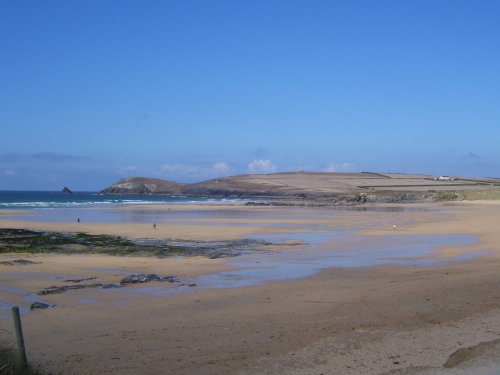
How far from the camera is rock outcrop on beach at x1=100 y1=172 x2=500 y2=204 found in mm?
111812

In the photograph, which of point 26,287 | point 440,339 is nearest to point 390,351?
point 440,339

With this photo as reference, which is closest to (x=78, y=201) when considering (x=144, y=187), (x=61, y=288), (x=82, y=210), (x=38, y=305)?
(x=82, y=210)

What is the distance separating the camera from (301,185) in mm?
130125

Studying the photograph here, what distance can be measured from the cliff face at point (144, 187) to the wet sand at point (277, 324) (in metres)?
134

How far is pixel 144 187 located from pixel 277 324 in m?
146

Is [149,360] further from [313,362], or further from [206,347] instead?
[313,362]

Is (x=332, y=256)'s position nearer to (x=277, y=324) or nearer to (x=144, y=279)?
(x=144, y=279)

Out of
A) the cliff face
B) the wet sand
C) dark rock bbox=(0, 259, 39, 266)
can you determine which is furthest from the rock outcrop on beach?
the wet sand

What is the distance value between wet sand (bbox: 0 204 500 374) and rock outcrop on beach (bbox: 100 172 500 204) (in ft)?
290

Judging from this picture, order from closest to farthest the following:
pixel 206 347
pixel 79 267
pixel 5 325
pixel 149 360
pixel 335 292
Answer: pixel 149 360, pixel 206 347, pixel 5 325, pixel 335 292, pixel 79 267

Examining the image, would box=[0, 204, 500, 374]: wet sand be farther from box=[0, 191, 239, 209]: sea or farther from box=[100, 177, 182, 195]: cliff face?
box=[100, 177, 182, 195]: cliff face

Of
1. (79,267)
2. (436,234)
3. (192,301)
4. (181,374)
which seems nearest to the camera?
(181,374)

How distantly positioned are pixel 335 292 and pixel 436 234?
16.7 meters

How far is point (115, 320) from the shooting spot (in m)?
9.47
